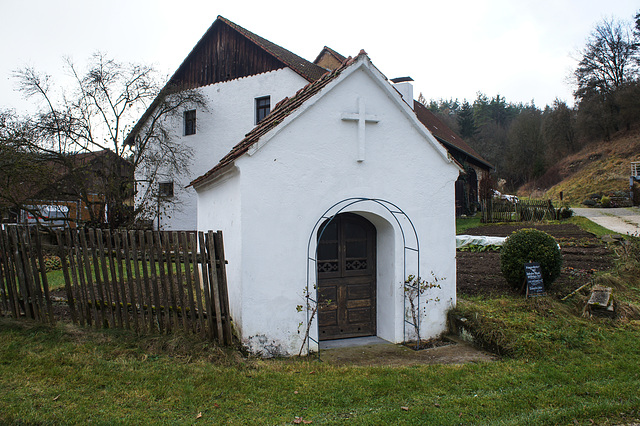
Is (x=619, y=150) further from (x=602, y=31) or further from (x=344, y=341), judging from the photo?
(x=344, y=341)

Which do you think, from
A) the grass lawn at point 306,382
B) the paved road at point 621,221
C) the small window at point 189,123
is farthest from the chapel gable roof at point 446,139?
the grass lawn at point 306,382

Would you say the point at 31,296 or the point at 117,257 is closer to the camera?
the point at 117,257

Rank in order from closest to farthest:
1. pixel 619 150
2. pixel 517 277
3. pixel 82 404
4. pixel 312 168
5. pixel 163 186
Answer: pixel 82 404 → pixel 312 168 → pixel 517 277 → pixel 163 186 → pixel 619 150

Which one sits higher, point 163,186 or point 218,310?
point 163,186

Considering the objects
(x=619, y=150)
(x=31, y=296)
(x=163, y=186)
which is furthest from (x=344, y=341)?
(x=619, y=150)

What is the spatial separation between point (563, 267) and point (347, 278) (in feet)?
24.9

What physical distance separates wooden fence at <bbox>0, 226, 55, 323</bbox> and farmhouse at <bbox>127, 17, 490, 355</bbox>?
9.71 ft

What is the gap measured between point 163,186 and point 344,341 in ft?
65.9

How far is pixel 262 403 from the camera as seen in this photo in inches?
183

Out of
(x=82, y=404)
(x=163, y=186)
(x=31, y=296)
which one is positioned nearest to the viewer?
(x=82, y=404)

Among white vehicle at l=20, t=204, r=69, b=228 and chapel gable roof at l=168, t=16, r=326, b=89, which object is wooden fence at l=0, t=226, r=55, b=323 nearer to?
white vehicle at l=20, t=204, r=69, b=228

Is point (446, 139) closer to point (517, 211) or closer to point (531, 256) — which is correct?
point (517, 211)

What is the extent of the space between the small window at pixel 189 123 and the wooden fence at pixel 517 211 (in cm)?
1801

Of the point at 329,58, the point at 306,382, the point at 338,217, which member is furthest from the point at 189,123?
the point at 306,382
